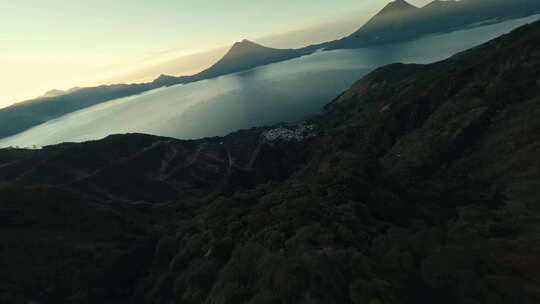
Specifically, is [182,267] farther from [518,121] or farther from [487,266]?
[518,121]

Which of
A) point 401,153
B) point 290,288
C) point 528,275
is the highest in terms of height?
point 290,288

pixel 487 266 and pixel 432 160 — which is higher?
pixel 487 266

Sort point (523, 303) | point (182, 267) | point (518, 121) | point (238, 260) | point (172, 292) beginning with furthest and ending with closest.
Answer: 1. point (518, 121)
2. point (182, 267)
3. point (172, 292)
4. point (238, 260)
5. point (523, 303)

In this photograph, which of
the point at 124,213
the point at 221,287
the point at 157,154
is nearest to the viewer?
the point at 221,287

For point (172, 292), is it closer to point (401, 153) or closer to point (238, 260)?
point (238, 260)

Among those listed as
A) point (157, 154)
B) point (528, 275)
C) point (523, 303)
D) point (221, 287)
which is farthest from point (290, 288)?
point (157, 154)

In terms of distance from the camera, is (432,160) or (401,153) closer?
(432,160)
